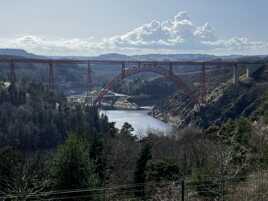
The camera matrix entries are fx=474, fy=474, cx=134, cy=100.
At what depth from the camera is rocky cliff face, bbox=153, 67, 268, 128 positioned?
4959cm

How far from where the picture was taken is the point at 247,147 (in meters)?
16.5

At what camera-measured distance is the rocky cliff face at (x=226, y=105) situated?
163ft

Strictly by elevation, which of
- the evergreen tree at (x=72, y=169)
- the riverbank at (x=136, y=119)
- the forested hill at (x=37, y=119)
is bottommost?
the riverbank at (x=136, y=119)

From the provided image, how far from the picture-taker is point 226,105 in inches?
2079

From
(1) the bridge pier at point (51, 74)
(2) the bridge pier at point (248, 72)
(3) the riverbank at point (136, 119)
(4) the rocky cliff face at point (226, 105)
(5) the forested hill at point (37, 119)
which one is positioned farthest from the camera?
(2) the bridge pier at point (248, 72)

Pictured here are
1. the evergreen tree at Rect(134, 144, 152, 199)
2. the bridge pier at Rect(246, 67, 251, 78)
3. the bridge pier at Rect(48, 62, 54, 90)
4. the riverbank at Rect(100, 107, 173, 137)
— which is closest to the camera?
the evergreen tree at Rect(134, 144, 152, 199)

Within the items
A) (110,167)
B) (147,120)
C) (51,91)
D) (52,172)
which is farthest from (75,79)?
(52,172)

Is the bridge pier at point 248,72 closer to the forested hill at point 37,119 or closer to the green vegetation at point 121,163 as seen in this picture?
the forested hill at point 37,119

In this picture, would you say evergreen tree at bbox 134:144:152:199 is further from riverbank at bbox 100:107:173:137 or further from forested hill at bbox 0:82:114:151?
riverbank at bbox 100:107:173:137

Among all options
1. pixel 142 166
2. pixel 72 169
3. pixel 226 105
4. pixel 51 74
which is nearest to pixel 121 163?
pixel 142 166

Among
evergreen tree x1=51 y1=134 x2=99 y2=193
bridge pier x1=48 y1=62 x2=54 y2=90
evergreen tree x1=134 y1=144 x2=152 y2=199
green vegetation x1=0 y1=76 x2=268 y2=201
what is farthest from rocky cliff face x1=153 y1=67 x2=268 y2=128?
evergreen tree x1=51 y1=134 x2=99 y2=193

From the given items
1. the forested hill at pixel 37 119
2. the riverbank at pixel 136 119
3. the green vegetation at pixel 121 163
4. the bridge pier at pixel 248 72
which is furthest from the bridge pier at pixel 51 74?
the bridge pier at pixel 248 72

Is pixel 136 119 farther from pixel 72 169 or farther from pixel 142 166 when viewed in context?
pixel 72 169

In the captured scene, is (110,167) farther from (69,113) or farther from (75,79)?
(75,79)
